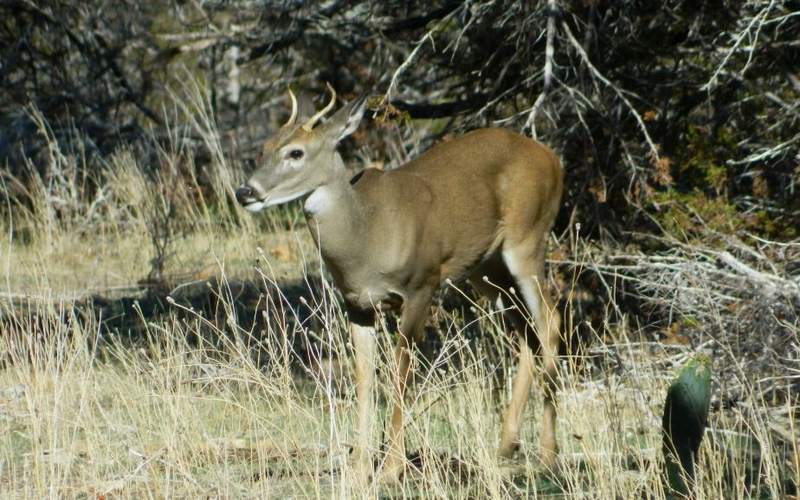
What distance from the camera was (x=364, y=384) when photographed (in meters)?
6.80

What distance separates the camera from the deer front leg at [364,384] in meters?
6.31

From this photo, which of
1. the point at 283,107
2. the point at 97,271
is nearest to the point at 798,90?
the point at 97,271

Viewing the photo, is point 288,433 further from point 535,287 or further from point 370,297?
point 535,287

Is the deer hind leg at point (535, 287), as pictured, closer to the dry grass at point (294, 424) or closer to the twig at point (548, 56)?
the dry grass at point (294, 424)

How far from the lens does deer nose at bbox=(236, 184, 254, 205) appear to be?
21.8ft

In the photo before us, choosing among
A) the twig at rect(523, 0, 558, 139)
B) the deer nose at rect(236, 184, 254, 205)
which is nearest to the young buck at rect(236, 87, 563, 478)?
the deer nose at rect(236, 184, 254, 205)

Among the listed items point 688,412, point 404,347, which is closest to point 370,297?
point 404,347

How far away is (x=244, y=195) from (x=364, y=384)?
45.4 inches

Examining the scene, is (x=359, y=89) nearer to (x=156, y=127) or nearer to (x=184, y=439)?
(x=184, y=439)

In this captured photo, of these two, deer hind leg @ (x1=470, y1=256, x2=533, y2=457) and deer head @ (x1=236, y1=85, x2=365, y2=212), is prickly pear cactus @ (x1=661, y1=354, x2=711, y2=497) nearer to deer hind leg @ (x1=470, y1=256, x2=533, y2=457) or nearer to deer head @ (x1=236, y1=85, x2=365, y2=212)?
deer hind leg @ (x1=470, y1=256, x2=533, y2=457)

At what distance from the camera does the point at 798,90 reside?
30.1 feet

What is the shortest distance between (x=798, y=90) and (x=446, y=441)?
12.8ft

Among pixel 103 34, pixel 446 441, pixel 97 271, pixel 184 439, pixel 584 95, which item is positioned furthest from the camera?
pixel 103 34

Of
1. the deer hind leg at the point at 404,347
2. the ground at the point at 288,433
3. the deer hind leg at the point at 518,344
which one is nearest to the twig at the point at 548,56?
the deer hind leg at the point at 518,344
